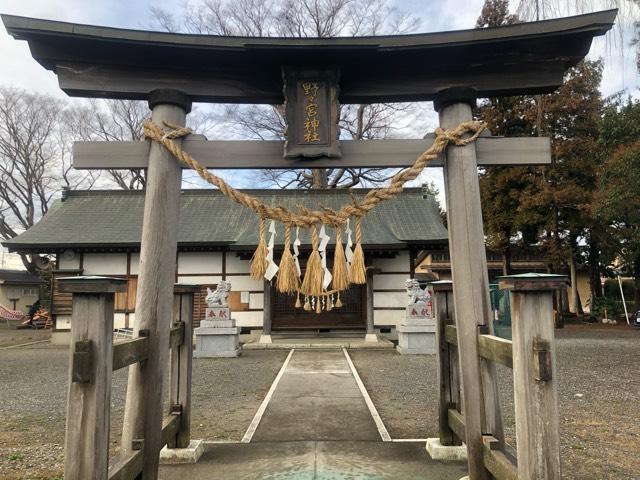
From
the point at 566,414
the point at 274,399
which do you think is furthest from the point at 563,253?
the point at 274,399

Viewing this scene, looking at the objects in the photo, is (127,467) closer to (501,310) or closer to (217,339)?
(217,339)

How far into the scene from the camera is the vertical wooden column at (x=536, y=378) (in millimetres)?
2232

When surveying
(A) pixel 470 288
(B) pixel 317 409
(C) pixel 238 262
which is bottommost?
(B) pixel 317 409

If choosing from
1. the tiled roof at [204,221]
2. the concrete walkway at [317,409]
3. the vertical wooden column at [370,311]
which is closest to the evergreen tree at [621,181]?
the tiled roof at [204,221]

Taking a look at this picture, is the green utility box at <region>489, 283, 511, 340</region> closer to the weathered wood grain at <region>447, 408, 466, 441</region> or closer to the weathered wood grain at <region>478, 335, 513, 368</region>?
the weathered wood grain at <region>447, 408, 466, 441</region>

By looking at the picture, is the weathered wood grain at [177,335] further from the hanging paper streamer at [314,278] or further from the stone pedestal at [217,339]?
the stone pedestal at [217,339]

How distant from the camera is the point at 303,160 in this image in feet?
11.2

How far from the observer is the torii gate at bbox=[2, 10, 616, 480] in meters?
3.15

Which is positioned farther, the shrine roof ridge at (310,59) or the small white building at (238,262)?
the small white building at (238,262)

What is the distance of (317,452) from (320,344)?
8308 mm

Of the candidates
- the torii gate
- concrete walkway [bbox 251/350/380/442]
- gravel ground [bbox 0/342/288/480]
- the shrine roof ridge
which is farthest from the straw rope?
gravel ground [bbox 0/342/288/480]

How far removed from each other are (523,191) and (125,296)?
16.0 metres

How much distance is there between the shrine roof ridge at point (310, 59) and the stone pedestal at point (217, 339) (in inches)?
329

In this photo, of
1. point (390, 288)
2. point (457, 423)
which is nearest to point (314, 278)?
point (457, 423)
